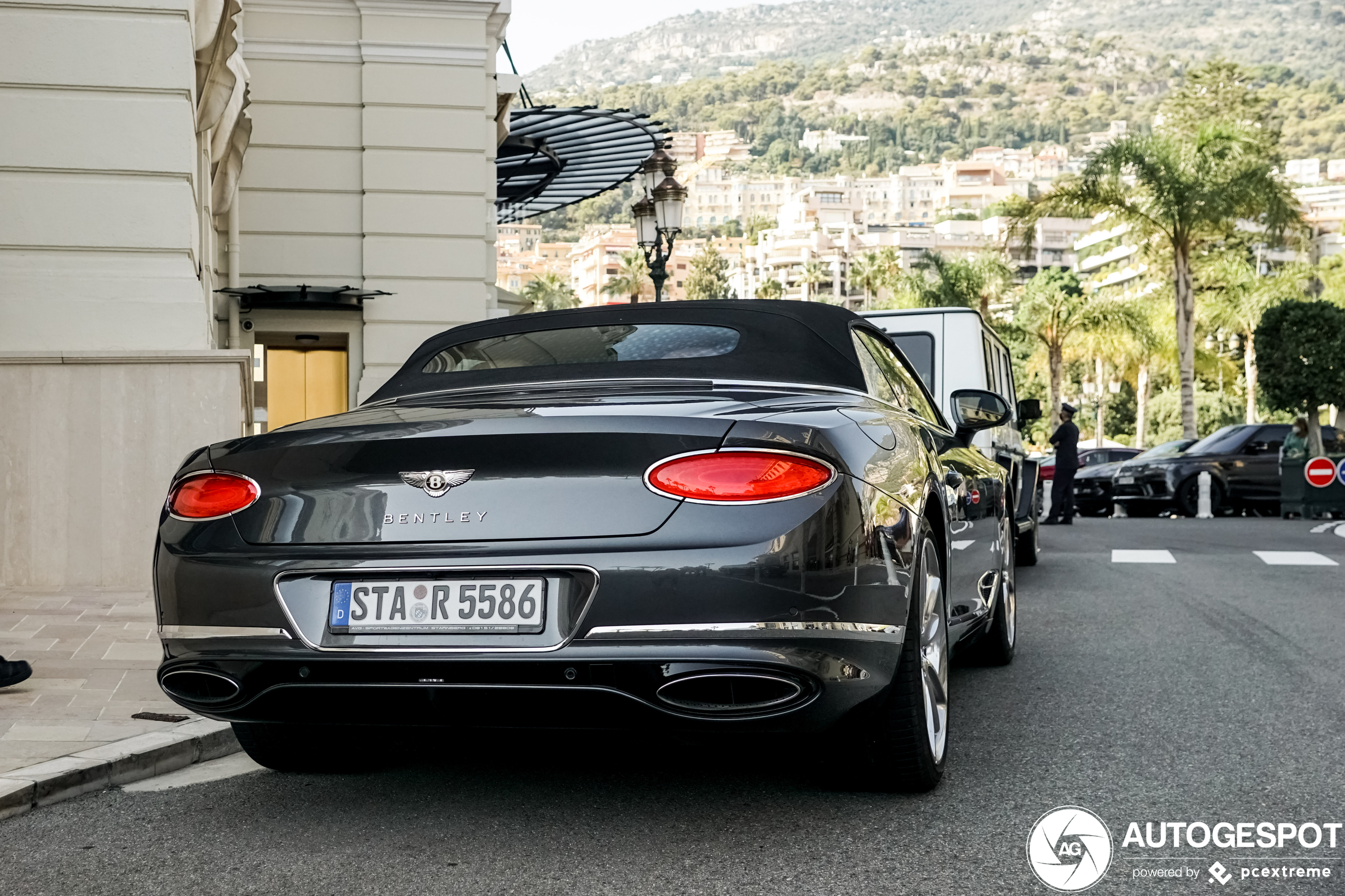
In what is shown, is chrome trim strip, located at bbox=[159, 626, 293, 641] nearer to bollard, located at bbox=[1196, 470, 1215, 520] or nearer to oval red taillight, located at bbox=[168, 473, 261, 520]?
oval red taillight, located at bbox=[168, 473, 261, 520]

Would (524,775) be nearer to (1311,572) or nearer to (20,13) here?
(20,13)

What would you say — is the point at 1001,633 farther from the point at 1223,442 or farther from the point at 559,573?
the point at 1223,442

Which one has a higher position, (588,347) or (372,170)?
(372,170)

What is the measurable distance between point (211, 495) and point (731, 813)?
1591 mm

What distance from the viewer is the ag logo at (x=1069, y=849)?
3.51m

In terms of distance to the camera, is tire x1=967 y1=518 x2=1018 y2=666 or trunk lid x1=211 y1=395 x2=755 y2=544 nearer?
trunk lid x1=211 y1=395 x2=755 y2=544

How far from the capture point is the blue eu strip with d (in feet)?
11.8

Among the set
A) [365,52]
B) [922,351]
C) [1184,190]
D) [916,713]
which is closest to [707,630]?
[916,713]

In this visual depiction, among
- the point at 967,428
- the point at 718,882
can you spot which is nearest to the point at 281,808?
the point at 718,882

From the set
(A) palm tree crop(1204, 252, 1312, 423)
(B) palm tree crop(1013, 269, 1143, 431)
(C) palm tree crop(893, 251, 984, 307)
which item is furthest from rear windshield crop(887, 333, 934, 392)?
(C) palm tree crop(893, 251, 984, 307)

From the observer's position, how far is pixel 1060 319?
213ft

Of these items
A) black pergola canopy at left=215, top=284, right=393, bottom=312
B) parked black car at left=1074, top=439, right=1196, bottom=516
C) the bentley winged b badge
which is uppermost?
black pergola canopy at left=215, top=284, right=393, bottom=312

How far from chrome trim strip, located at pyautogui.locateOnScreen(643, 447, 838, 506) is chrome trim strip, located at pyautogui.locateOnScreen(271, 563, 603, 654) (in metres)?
0.25

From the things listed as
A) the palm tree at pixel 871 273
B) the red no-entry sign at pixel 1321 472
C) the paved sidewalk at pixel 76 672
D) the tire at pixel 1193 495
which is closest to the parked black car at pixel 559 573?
the paved sidewalk at pixel 76 672
